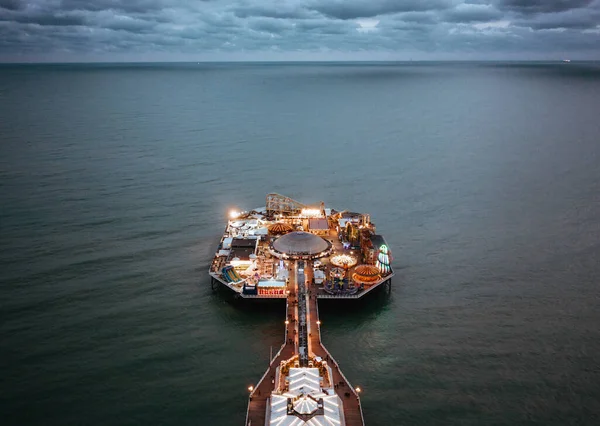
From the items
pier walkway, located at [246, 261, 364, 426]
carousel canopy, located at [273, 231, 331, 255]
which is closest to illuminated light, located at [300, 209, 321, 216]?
carousel canopy, located at [273, 231, 331, 255]

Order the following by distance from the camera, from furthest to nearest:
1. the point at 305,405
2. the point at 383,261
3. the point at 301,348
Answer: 1. the point at 383,261
2. the point at 301,348
3. the point at 305,405

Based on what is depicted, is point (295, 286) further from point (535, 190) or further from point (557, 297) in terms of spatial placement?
point (535, 190)

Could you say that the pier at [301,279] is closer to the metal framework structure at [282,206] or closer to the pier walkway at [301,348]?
the pier walkway at [301,348]

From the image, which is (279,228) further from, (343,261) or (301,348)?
(301,348)

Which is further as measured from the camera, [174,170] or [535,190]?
[174,170]

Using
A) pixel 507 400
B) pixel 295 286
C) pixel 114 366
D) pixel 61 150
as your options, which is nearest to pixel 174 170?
pixel 61 150

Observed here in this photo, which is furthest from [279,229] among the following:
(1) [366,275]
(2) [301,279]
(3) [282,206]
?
(1) [366,275]

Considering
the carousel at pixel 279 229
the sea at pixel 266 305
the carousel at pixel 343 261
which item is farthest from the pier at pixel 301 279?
the sea at pixel 266 305
